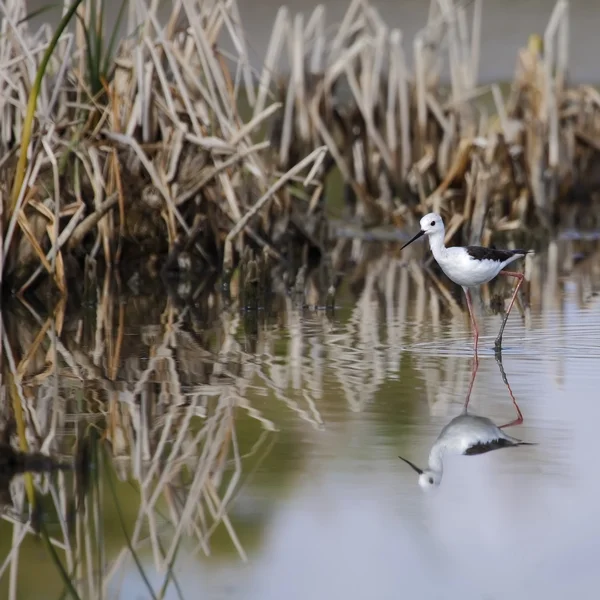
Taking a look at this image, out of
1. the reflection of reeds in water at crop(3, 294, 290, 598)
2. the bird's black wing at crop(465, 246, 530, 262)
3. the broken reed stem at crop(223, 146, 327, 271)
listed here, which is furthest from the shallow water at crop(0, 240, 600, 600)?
the broken reed stem at crop(223, 146, 327, 271)

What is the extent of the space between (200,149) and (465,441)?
4559 mm

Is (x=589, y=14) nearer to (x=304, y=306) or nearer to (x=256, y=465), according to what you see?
(x=304, y=306)

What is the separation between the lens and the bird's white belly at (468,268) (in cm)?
643

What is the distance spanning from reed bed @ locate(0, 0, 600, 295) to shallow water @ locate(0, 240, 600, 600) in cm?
101

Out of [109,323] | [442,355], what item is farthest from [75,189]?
[442,355]

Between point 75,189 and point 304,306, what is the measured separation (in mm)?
1550

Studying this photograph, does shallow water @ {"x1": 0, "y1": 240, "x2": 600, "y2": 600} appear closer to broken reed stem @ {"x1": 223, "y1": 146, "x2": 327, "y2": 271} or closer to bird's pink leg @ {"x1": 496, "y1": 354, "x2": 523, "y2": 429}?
bird's pink leg @ {"x1": 496, "y1": 354, "x2": 523, "y2": 429}

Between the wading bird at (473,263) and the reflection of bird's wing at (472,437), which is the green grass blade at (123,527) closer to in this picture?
the reflection of bird's wing at (472,437)

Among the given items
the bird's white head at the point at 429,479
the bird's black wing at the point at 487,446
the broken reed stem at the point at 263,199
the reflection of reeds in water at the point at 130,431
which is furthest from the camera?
the broken reed stem at the point at 263,199

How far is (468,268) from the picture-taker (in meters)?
6.46

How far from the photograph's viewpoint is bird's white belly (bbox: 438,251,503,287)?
6.43 metres

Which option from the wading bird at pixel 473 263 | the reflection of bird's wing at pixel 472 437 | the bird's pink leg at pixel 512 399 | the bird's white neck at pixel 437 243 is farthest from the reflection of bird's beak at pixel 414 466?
the bird's white neck at pixel 437 243

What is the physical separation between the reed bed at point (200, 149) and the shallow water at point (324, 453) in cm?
101

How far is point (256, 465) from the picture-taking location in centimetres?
432
